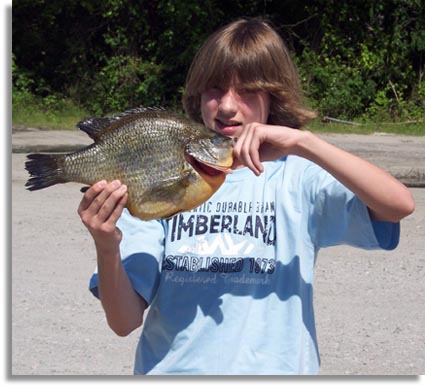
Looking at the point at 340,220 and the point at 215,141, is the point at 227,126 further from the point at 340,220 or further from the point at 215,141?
the point at 340,220

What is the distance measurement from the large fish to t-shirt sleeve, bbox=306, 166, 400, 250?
0.35 meters

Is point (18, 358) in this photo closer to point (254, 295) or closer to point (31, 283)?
point (31, 283)

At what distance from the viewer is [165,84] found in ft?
65.8

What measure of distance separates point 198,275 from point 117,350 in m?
3.16

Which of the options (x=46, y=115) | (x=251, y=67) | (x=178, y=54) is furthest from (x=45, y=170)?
(x=178, y=54)

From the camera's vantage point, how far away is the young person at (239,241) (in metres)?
2.32

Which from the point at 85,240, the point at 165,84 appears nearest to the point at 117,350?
the point at 85,240

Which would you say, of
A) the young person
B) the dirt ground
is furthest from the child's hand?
the dirt ground

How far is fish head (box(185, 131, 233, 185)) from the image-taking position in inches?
85.6

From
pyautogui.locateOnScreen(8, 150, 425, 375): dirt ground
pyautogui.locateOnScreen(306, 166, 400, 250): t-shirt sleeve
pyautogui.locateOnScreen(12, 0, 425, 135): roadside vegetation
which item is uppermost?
pyautogui.locateOnScreen(12, 0, 425, 135): roadside vegetation

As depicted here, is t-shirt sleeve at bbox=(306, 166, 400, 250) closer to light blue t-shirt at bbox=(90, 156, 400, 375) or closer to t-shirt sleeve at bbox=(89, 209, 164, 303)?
light blue t-shirt at bbox=(90, 156, 400, 375)

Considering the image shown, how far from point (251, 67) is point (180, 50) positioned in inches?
710

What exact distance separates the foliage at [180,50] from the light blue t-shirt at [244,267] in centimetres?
1600

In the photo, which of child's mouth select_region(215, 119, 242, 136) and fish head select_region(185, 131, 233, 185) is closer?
fish head select_region(185, 131, 233, 185)
